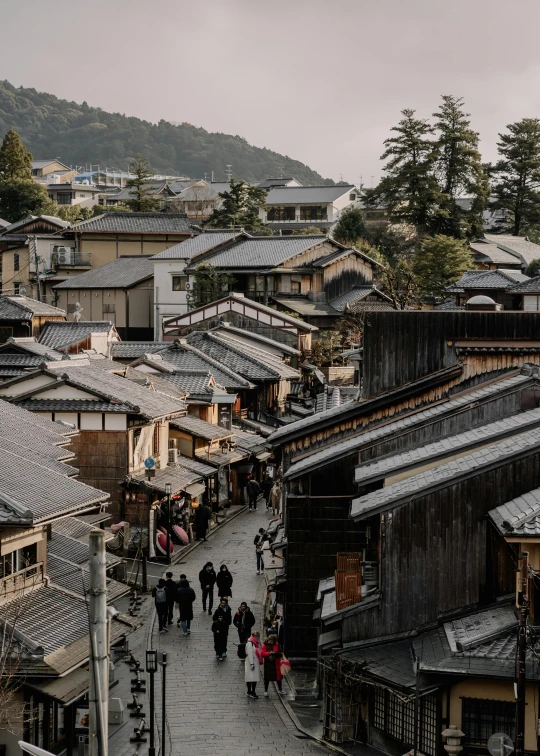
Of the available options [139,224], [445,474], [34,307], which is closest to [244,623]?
[445,474]

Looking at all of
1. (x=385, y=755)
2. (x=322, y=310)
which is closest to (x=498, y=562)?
(x=385, y=755)

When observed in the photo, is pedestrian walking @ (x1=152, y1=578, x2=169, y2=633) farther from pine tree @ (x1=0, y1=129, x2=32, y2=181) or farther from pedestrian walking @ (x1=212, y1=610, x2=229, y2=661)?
pine tree @ (x1=0, y1=129, x2=32, y2=181)

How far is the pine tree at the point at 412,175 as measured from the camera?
80.0 meters

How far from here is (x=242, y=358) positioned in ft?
185

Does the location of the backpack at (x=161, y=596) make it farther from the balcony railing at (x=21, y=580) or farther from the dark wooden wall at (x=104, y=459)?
the dark wooden wall at (x=104, y=459)

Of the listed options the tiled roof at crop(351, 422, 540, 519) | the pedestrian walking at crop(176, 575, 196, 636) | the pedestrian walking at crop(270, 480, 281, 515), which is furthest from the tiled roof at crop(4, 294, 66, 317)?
the tiled roof at crop(351, 422, 540, 519)

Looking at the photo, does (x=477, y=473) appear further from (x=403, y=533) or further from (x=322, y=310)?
(x=322, y=310)

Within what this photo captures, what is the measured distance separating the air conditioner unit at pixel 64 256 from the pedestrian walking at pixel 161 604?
2376 inches

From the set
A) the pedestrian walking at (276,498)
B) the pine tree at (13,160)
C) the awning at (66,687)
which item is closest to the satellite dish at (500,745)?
the awning at (66,687)

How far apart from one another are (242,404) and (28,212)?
57.8 metres

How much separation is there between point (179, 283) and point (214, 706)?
53.8 metres

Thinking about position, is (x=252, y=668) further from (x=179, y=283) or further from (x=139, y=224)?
(x=139, y=224)

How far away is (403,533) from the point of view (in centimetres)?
1930

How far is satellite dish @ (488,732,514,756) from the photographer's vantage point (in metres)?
16.2
